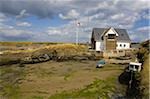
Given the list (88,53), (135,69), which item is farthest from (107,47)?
(135,69)

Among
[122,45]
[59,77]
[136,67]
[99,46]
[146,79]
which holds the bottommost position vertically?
[59,77]

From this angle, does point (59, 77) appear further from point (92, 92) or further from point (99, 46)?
point (99, 46)

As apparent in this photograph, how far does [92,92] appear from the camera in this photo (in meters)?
35.0

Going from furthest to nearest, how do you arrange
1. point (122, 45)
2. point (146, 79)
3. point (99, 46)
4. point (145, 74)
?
point (122, 45)
point (99, 46)
point (145, 74)
point (146, 79)

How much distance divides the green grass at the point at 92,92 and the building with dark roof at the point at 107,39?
35469 millimetres

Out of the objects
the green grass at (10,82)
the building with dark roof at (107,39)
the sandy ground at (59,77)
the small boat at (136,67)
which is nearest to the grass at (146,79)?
the small boat at (136,67)

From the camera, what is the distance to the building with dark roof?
2908 inches

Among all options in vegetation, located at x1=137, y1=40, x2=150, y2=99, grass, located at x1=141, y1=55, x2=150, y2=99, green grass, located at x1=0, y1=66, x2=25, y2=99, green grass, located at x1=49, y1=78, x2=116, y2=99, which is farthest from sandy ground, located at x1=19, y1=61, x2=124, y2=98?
grass, located at x1=141, y1=55, x2=150, y2=99

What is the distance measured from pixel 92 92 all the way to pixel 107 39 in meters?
40.3

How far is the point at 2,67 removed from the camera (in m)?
57.7

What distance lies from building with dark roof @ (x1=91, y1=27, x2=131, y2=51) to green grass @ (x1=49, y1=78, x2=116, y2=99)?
35.5 metres

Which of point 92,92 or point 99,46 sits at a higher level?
point 99,46

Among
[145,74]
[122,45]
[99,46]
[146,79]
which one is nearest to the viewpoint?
[146,79]

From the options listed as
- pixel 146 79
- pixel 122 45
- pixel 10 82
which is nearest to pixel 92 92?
pixel 146 79
